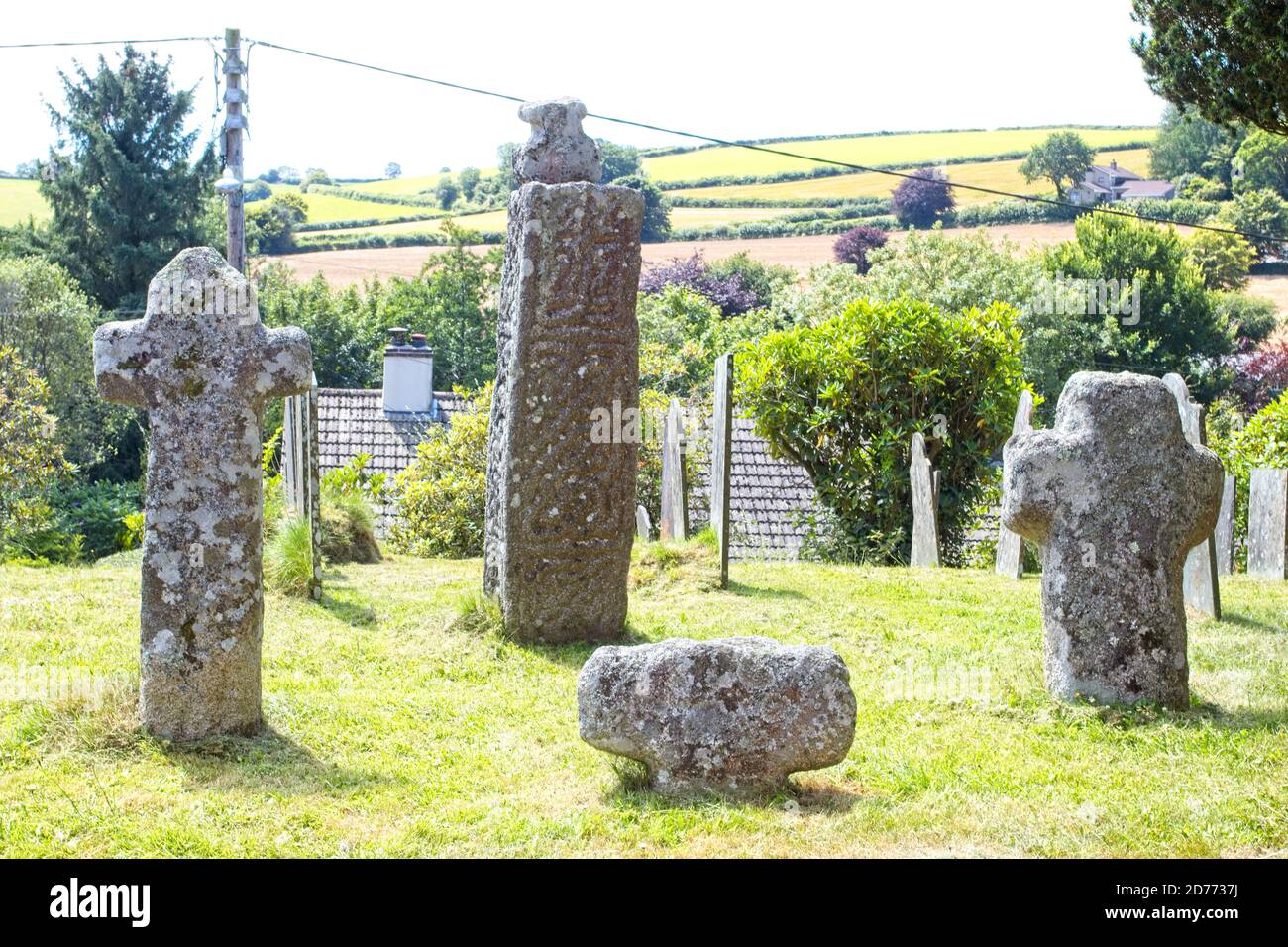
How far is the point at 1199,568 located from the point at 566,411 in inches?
200

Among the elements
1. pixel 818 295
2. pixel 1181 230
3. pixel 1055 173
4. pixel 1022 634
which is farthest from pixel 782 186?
pixel 1022 634

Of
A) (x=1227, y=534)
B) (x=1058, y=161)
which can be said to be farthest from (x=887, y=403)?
(x=1058, y=161)

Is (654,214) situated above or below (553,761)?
above

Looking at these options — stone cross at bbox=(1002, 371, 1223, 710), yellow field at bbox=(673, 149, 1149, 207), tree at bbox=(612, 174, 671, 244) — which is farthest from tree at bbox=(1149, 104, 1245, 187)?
stone cross at bbox=(1002, 371, 1223, 710)

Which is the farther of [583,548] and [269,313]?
[269,313]

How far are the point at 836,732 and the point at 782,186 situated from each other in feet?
232

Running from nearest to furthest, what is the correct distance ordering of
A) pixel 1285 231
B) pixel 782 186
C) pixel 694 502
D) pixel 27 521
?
pixel 694 502 < pixel 27 521 < pixel 1285 231 < pixel 782 186

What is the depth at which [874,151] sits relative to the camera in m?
73.1

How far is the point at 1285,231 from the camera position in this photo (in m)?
64.1

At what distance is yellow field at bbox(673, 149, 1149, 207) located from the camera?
70.4 meters

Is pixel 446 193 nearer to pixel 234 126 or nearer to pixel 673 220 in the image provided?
pixel 673 220

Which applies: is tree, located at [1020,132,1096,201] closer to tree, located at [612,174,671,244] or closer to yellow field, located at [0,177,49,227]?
tree, located at [612,174,671,244]

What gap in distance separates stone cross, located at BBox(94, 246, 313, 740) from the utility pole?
15153mm

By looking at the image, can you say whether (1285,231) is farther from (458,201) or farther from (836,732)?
(836,732)
